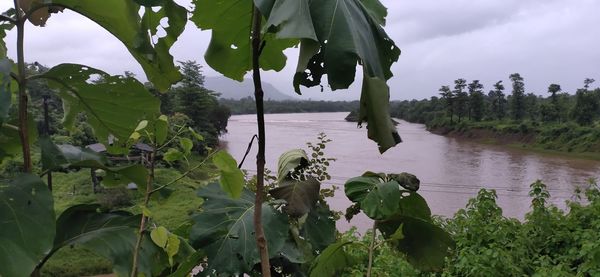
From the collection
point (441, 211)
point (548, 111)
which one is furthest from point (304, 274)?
point (548, 111)

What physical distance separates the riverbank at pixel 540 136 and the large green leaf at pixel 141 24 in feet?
56.4

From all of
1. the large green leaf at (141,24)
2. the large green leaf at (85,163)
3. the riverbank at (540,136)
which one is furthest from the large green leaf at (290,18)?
the riverbank at (540,136)

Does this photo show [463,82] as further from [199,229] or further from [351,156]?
[199,229]

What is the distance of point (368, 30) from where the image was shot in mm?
450

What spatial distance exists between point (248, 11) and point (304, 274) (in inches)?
20.4

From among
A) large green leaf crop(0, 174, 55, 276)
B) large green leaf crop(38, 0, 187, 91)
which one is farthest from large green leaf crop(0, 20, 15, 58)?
large green leaf crop(0, 174, 55, 276)

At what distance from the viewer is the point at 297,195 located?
0.80 m

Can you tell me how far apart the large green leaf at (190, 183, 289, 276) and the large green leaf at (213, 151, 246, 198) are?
0.15 m

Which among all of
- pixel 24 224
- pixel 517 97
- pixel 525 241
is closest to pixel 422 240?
pixel 24 224

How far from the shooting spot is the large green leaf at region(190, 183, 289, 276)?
768 millimetres

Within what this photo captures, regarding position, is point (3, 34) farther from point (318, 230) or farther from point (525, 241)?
point (525, 241)

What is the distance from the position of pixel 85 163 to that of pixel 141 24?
189mm

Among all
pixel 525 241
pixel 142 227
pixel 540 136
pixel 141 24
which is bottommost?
pixel 540 136

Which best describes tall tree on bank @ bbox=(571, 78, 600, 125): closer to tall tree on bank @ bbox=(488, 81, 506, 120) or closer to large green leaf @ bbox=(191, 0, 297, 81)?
tall tree on bank @ bbox=(488, 81, 506, 120)
